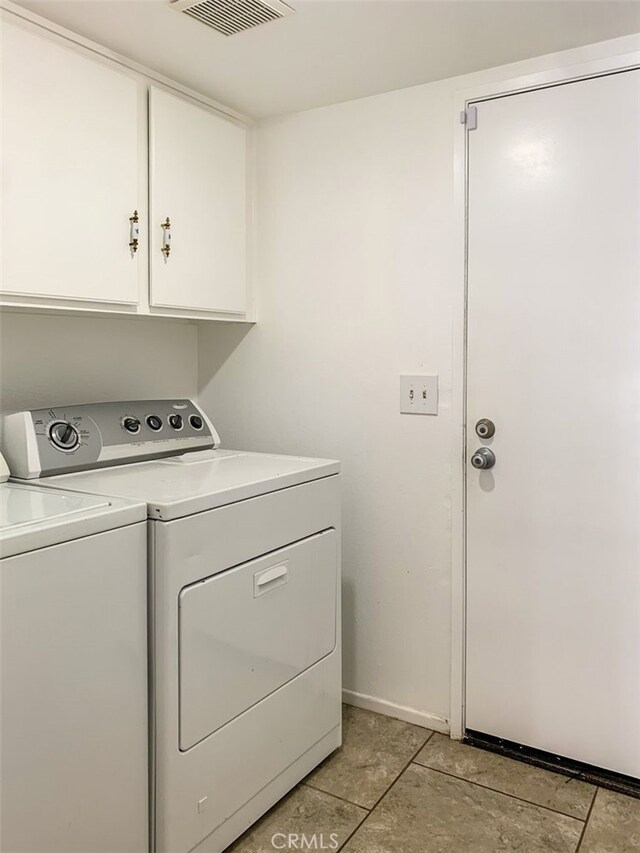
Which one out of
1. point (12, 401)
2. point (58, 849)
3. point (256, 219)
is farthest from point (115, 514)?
point (256, 219)

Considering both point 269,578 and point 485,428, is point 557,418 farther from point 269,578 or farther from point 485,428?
point 269,578

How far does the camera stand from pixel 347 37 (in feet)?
6.10

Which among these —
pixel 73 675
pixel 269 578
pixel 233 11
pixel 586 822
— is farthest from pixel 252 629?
pixel 233 11

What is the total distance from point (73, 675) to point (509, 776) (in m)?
1.35

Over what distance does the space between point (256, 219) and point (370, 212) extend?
1.56 ft

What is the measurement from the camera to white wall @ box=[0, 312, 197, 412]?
207 centimetres

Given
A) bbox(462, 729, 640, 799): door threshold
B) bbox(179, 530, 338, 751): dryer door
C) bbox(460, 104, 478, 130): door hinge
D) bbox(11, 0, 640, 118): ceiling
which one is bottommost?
bbox(462, 729, 640, 799): door threshold

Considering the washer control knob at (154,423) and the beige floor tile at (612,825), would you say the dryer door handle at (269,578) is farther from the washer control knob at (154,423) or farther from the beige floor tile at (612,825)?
the beige floor tile at (612,825)

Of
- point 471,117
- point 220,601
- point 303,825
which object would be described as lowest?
point 303,825

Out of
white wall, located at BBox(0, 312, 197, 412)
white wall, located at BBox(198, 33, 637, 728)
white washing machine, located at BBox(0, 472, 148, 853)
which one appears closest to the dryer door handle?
white washing machine, located at BBox(0, 472, 148, 853)

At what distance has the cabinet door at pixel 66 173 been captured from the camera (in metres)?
1.68

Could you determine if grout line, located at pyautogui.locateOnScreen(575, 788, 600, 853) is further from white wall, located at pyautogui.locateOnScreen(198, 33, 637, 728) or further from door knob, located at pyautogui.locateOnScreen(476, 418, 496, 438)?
door knob, located at pyautogui.locateOnScreen(476, 418, 496, 438)

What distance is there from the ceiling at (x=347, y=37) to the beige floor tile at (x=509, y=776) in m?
2.07

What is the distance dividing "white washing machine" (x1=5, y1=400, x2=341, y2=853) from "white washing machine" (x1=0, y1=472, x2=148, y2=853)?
0.20 ft
